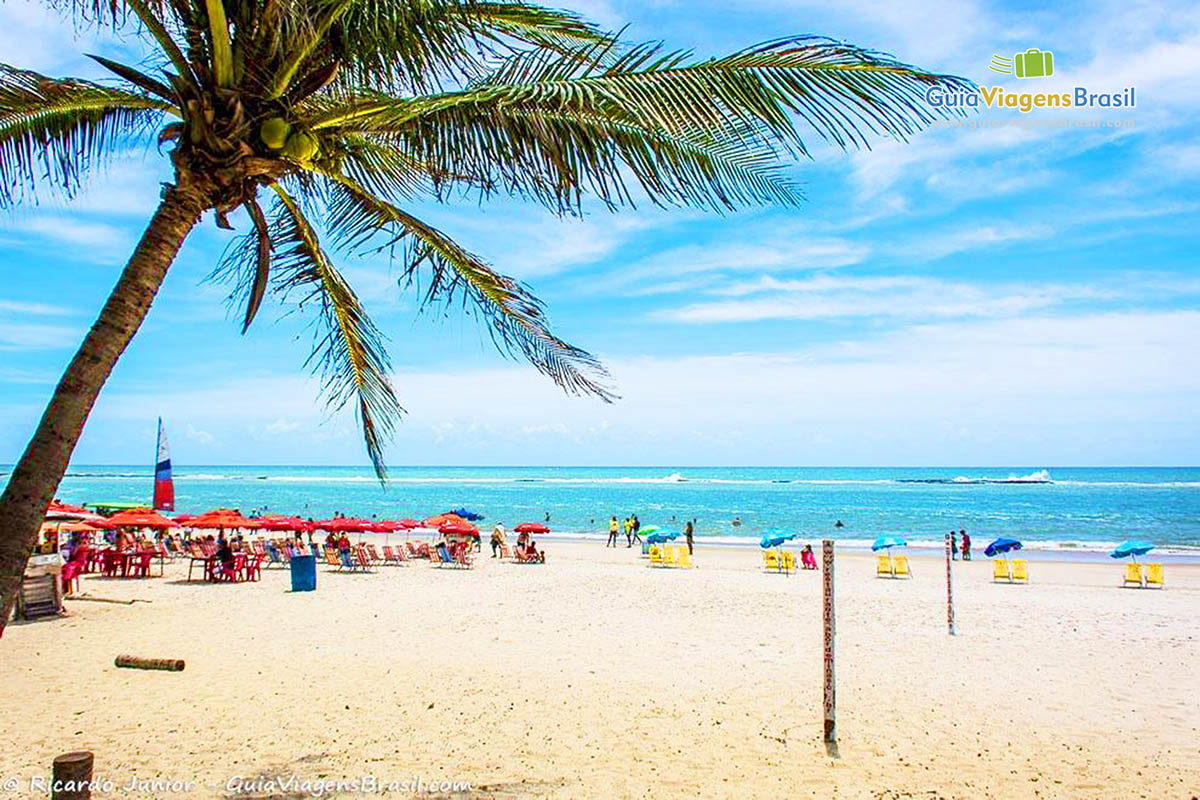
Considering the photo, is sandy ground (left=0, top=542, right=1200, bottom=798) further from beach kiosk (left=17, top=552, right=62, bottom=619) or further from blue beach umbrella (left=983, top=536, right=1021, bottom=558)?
blue beach umbrella (left=983, top=536, right=1021, bottom=558)

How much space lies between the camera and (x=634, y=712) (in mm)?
7324

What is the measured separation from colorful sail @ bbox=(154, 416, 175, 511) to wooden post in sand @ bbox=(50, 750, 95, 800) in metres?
20.5

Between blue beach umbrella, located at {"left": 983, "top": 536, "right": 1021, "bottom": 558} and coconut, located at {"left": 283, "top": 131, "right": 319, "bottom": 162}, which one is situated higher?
coconut, located at {"left": 283, "top": 131, "right": 319, "bottom": 162}

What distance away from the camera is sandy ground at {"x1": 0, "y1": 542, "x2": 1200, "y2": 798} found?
19.1ft

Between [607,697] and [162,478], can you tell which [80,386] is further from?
[162,478]

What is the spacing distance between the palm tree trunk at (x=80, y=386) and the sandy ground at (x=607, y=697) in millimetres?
3066

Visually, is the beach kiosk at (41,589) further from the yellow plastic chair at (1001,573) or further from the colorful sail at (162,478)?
the yellow plastic chair at (1001,573)

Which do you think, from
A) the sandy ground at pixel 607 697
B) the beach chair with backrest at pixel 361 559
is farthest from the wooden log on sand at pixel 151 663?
the beach chair with backrest at pixel 361 559

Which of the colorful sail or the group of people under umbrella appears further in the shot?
the colorful sail

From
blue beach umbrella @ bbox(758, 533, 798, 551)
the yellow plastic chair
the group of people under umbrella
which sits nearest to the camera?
the group of people under umbrella

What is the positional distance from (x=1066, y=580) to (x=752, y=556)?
393 inches

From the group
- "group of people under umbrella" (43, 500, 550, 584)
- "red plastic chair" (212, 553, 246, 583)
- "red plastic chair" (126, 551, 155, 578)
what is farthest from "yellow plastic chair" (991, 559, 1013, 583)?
"red plastic chair" (126, 551, 155, 578)

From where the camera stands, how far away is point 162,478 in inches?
852

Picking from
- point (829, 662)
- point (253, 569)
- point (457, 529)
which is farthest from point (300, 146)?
point (457, 529)
